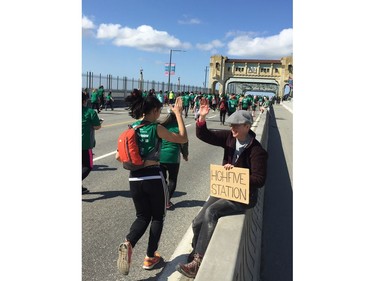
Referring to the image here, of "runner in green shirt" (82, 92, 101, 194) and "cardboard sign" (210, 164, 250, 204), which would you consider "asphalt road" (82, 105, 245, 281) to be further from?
"cardboard sign" (210, 164, 250, 204)

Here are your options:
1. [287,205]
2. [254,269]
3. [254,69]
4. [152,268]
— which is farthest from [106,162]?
[254,69]

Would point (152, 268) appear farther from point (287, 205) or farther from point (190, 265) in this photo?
point (287, 205)

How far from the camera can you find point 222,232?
2.80m

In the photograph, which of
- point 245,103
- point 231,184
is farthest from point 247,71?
point 231,184

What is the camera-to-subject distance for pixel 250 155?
12.1 feet

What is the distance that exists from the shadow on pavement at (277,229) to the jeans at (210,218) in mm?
754

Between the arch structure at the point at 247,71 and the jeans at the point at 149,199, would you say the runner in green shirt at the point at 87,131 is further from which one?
the arch structure at the point at 247,71

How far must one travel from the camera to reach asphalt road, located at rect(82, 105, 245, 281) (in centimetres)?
364

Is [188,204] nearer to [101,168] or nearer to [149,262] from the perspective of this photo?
[149,262]

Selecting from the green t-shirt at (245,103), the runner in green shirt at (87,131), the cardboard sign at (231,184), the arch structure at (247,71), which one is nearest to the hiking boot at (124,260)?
the cardboard sign at (231,184)

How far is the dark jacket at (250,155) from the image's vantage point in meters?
3.54

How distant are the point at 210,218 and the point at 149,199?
65 centimetres

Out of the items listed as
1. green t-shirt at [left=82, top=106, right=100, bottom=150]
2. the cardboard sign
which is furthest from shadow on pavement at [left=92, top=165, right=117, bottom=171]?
the cardboard sign
